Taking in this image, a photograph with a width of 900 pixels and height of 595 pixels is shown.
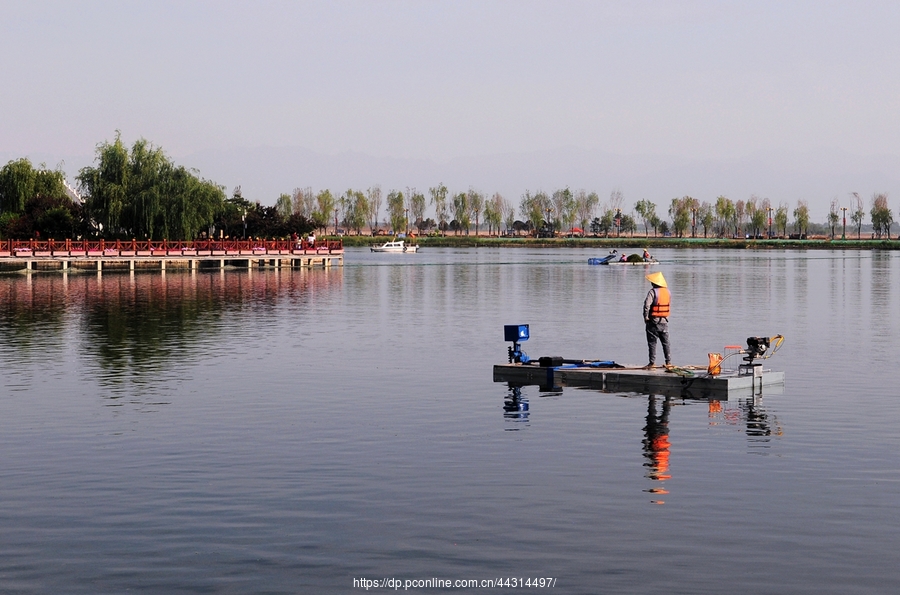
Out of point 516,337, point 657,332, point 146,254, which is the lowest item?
point 516,337

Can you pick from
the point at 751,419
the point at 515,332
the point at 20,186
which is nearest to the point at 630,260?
the point at 20,186

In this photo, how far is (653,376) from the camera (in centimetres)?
2650

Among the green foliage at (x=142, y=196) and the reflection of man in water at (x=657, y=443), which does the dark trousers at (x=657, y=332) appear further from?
the green foliage at (x=142, y=196)

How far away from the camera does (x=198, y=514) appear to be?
15383 mm

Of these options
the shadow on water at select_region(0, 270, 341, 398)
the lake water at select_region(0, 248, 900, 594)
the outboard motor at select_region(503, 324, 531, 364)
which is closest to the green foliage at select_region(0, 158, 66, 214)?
the shadow on water at select_region(0, 270, 341, 398)

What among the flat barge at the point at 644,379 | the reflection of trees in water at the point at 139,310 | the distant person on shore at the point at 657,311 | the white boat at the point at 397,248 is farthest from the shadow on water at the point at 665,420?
the white boat at the point at 397,248

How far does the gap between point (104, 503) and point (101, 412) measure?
857 centimetres

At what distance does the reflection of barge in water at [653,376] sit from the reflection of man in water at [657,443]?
0.94m

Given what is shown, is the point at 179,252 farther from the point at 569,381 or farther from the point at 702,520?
the point at 702,520

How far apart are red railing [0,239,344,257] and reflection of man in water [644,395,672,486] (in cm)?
7664

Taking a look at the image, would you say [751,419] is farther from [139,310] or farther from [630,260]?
[630,260]

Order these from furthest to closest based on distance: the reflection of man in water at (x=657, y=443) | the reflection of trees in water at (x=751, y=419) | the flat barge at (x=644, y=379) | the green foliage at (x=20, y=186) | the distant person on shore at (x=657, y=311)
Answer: the green foliage at (x=20, y=186), the distant person on shore at (x=657, y=311), the flat barge at (x=644, y=379), the reflection of trees in water at (x=751, y=419), the reflection of man in water at (x=657, y=443)

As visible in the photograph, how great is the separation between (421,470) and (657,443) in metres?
4.71

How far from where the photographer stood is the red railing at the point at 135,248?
303 ft
